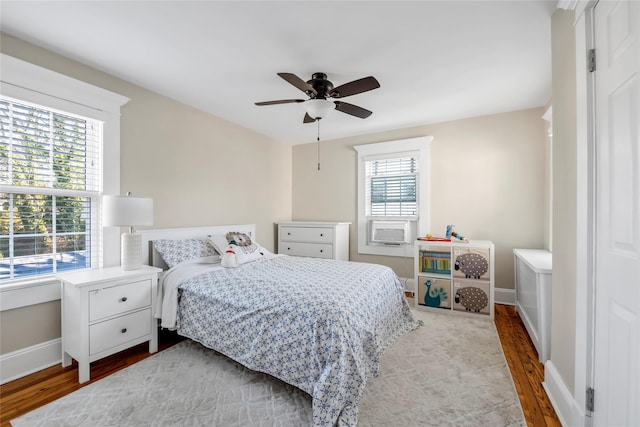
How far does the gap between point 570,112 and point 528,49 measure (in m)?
0.96

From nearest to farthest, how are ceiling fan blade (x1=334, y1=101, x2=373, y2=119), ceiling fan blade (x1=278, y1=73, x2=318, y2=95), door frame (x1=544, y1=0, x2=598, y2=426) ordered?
door frame (x1=544, y1=0, x2=598, y2=426) < ceiling fan blade (x1=278, y1=73, x2=318, y2=95) < ceiling fan blade (x1=334, y1=101, x2=373, y2=119)

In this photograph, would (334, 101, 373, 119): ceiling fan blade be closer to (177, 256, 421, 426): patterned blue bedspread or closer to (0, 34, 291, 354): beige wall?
(177, 256, 421, 426): patterned blue bedspread

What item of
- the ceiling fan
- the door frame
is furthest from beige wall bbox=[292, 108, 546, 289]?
the door frame

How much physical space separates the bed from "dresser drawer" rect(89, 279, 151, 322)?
16 cm

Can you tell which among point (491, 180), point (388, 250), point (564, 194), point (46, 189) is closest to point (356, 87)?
point (564, 194)

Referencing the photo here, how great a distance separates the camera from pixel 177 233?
307 centimetres

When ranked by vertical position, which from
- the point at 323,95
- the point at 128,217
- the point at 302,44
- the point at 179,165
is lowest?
the point at 128,217

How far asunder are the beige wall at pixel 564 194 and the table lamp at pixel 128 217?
3.04 m

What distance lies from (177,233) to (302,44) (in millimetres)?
2331

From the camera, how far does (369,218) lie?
14.5 feet

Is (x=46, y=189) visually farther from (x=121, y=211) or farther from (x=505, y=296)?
(x=505, y=296)

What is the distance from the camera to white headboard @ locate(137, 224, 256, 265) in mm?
2773

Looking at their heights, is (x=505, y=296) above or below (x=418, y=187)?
below

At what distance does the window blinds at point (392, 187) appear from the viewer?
4.09 meters
